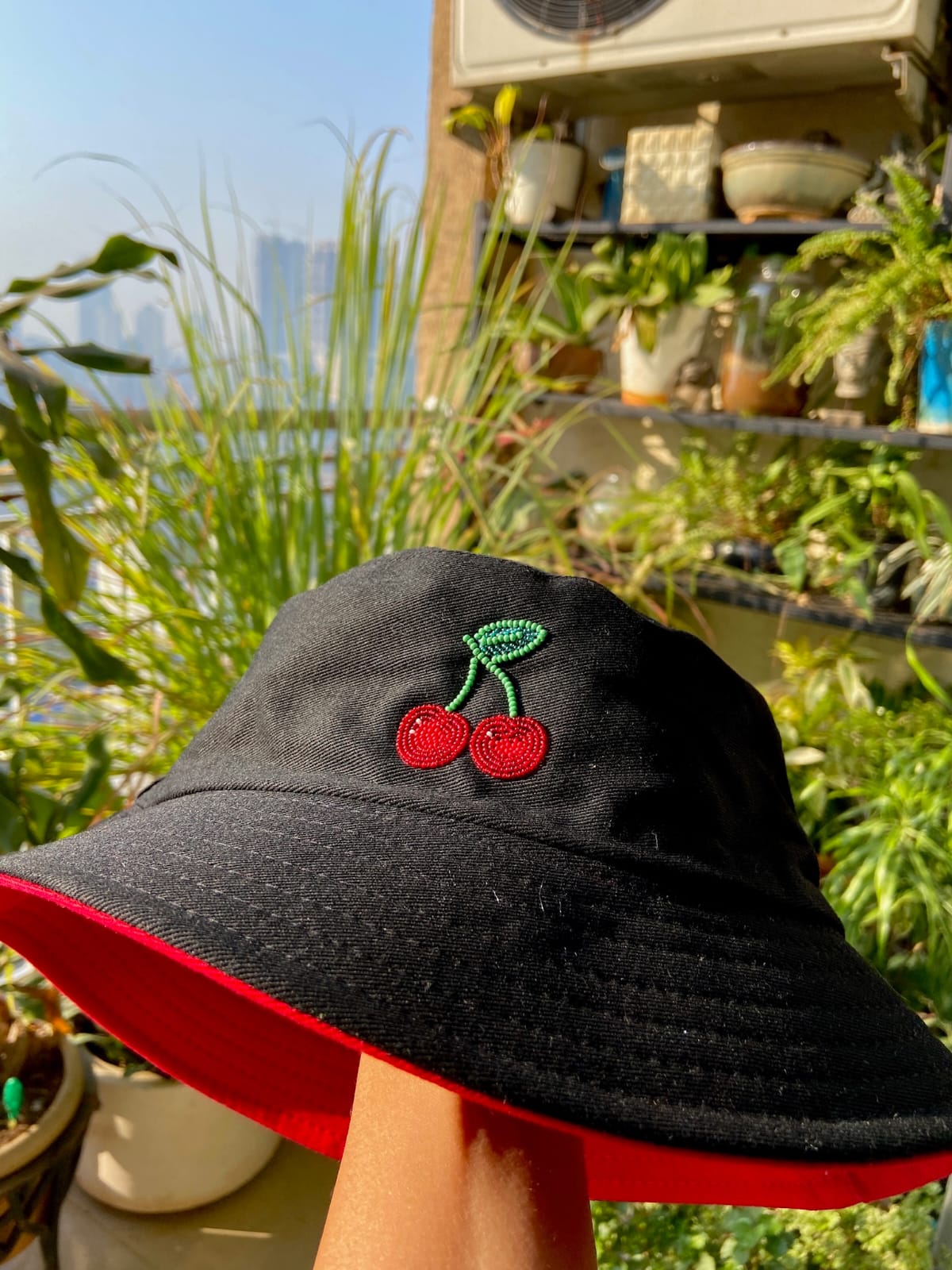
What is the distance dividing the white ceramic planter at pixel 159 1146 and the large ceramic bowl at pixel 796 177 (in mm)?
1627

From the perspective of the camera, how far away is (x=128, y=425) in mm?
1224

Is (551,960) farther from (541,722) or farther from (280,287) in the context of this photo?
(280,287)

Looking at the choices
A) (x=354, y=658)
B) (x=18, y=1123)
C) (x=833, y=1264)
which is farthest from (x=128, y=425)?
(x=833, y=1264)

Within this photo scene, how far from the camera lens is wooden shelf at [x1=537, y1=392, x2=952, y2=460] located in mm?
1431

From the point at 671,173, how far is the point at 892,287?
56cm

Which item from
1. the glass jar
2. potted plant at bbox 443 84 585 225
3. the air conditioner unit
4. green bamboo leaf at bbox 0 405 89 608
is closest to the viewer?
green bamboo leaf at bbox 0 405 89 608

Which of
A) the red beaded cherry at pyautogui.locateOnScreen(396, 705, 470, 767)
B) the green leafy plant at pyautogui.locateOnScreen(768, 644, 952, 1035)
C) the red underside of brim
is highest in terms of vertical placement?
the red beaded cherry at pyautogui.locateOnScreen(396, 705, 470, 767)

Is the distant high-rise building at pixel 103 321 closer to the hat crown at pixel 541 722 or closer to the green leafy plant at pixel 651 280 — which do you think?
the green leafy plant at pixel 651 280

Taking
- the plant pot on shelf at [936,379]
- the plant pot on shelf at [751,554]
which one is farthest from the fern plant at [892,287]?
the plant pot on shelf at [751,554]

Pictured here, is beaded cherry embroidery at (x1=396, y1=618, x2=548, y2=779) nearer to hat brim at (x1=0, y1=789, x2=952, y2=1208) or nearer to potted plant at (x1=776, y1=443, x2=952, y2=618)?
hat brim at (x1=0, y1=789, x2=952, y2=1208)

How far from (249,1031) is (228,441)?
2.51 feet

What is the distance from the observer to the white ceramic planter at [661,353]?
5.60 ft

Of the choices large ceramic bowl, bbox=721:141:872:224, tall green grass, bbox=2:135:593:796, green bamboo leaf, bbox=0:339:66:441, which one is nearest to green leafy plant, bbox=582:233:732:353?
large ceramic bowl, bbox=721:141:872:224

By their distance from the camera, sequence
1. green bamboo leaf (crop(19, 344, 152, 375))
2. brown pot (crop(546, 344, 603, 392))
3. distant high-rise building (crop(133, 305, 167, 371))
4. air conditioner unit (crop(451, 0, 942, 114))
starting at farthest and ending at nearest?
brown pot (crop(546, 344, 603, 392)) < air conditioner unit (crop(451, 0, 942, 114)) < distant high-rise building (crop(133, 305, 167, 371)) < green bamboo leaf (crop(19, 344, 152, 375))
